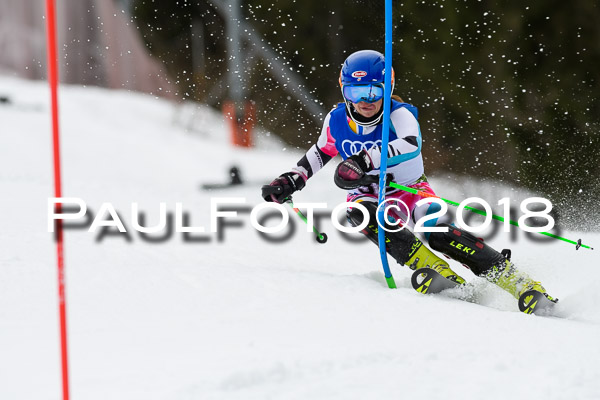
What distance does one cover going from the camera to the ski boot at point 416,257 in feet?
10.8

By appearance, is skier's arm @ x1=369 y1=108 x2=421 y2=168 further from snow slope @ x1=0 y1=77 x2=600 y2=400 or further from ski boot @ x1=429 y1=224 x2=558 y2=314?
snow slope @ x1=0 y1=77 x2=600 y2=400

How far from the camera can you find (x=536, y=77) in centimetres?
906

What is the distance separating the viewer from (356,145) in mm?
3680

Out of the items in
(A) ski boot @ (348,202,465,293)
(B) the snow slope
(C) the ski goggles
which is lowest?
(B) the snow slope

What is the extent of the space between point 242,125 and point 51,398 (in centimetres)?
935

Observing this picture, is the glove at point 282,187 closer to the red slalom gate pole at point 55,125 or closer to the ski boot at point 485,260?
the ski boot at point 485,260

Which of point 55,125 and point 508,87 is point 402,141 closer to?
point 55,125

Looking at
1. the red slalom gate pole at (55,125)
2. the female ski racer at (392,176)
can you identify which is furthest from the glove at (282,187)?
the red slalom gate pole at (55,125)

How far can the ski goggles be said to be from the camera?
345 cm

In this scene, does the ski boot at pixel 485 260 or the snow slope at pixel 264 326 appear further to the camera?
the ski boot at pixel 485 260

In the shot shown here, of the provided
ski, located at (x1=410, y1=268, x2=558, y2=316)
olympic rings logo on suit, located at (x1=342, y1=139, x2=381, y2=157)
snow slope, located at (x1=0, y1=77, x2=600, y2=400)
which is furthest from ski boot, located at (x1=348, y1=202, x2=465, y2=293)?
olympic rings logo on suit, located at (x1=342, y1=139, x2=381, y2=157)

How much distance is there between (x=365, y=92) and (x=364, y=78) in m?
0.07

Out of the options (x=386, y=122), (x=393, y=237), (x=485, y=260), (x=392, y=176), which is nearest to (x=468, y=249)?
(x=485, y=260)

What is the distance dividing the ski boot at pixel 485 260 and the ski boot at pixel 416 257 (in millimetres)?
78
